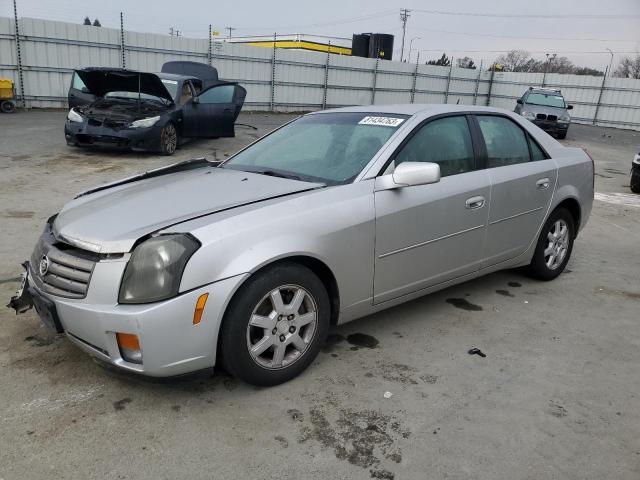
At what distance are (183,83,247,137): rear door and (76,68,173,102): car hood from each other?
1.96ft

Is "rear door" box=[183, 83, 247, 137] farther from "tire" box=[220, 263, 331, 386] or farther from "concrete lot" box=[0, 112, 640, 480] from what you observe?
"tire" box=[220, 263, 331, 386]

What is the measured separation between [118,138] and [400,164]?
773 centimetres

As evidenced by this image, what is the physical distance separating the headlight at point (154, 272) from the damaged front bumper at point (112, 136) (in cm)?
785

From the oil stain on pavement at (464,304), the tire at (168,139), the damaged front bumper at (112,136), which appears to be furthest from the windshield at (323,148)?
the tire at (168,139)

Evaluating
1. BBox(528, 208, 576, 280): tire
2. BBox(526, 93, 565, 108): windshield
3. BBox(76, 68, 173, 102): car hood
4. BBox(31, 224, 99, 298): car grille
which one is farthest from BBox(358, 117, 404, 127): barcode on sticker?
→ BBox(526, 93, 565, 108): windshield

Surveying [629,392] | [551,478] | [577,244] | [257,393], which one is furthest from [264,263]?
[577,244]

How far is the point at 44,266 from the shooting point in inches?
111

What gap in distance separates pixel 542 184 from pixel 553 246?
0.67m

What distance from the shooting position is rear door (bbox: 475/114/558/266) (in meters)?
4.02

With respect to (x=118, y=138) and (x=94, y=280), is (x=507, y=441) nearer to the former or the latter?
(x=94, y=280)

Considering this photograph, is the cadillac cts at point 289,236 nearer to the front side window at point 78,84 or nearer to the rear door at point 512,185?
the rear door at point 512,185

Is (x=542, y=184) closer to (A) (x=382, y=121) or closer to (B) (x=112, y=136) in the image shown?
(A) (x=382, y=121)

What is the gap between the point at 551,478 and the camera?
91.4 inches

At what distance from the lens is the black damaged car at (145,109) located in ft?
32.1
